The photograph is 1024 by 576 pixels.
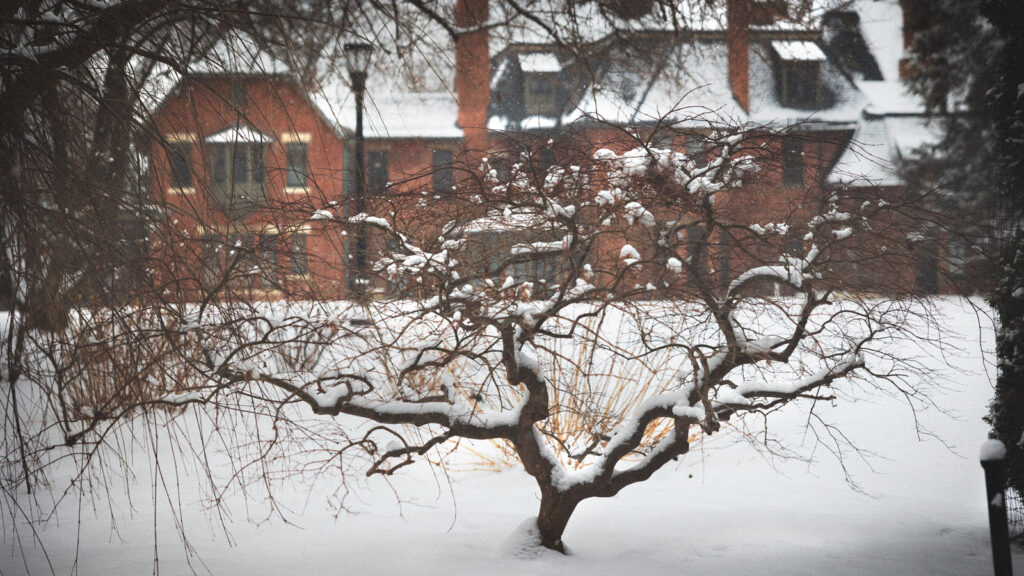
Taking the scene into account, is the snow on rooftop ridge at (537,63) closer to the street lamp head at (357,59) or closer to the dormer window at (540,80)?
the dormer window at (540,80)

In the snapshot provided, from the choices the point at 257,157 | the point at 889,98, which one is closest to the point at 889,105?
the point at 889,98

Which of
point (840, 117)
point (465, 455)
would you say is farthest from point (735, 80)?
point (465, 455)

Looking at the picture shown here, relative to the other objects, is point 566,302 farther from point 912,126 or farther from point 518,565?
point 912,126

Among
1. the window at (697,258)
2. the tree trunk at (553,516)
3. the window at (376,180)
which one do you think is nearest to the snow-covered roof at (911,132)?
the window at (376,180)

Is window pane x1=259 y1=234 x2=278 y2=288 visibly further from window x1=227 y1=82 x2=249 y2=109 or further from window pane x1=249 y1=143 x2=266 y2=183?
window x1=227 y1=82 x2=249 y2=109

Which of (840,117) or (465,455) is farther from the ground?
(840,117)

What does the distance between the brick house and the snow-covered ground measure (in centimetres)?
121

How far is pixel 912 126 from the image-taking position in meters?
10.5

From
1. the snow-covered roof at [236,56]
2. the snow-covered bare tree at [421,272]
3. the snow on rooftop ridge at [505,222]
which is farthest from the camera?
the snow on rooftop ridge at [505,222]

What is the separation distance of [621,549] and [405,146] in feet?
8.30

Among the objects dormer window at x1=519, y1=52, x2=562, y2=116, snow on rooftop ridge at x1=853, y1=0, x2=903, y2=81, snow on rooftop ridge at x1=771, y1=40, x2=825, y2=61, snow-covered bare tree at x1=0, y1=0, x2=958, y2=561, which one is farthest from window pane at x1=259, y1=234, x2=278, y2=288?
snow on rooftop ridge at x1=853, y1=0, x2=903, y2=81

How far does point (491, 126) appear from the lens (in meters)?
6.64

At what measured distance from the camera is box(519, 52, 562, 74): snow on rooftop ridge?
5.87 m

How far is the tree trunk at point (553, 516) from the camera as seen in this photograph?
3.66m
